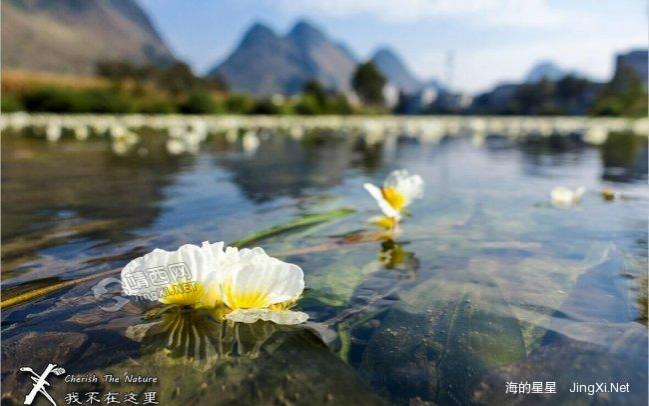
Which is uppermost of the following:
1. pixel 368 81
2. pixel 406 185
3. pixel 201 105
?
pixel 368 81

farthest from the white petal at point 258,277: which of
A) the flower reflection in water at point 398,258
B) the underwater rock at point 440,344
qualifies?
the flower reflection in water at point 398,258

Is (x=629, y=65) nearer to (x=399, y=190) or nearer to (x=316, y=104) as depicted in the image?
(x=399, y=190)

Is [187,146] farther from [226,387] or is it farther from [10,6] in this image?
[10,6]

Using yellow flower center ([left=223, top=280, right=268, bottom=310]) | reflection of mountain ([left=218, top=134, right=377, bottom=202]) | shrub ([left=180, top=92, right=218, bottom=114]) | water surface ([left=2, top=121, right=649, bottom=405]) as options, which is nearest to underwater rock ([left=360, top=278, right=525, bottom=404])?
water surface ([left=2, top=121, right=649, bottom=405])

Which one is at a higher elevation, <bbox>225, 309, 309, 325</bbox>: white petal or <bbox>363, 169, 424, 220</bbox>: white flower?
<bbox>363, 169, 424, 220</bbox>: white flower

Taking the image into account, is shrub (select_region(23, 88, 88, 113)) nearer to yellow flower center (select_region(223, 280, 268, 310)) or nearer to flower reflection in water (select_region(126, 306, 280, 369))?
flower reflection in water (select_region(126, 306, 280, 369))

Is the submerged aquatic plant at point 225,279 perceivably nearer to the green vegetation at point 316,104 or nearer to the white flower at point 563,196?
the white flower at point 563,196

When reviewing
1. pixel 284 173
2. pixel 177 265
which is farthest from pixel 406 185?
pixel 284 173
